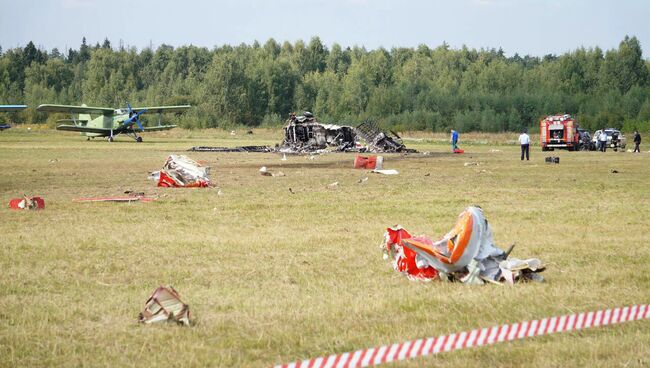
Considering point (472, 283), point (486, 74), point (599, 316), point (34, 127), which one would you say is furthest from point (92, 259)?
point (486, 74)

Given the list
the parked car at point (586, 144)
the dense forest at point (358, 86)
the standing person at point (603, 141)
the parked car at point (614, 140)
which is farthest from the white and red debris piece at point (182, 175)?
the dense forest at point (358, 86)

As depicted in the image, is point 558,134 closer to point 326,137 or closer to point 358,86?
point 326,137

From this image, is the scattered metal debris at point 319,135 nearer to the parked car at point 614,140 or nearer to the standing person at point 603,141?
the standing person at point 603,141

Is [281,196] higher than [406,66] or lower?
lower

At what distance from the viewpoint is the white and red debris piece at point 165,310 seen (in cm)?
745

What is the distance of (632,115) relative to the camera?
92500 millimetres

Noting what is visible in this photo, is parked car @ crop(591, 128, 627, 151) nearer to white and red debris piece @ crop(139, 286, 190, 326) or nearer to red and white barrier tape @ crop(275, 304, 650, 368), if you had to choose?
red and white barrier tape @ crop(275, 304, 650, 368)

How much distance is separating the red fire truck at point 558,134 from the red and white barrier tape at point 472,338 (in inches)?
→ 2004

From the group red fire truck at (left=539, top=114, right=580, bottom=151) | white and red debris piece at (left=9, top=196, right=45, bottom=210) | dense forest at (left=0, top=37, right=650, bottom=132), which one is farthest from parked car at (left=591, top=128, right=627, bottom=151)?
white and red debris piece at (left=9, top=196, right=45, bottom=210)

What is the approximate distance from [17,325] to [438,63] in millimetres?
136645

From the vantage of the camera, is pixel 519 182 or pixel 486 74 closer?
pixel 519 182

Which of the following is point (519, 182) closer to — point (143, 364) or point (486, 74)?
point (143, 364)

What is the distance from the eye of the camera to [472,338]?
251 inches

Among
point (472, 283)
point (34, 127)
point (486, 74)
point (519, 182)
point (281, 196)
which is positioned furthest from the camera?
point (486, 74)
